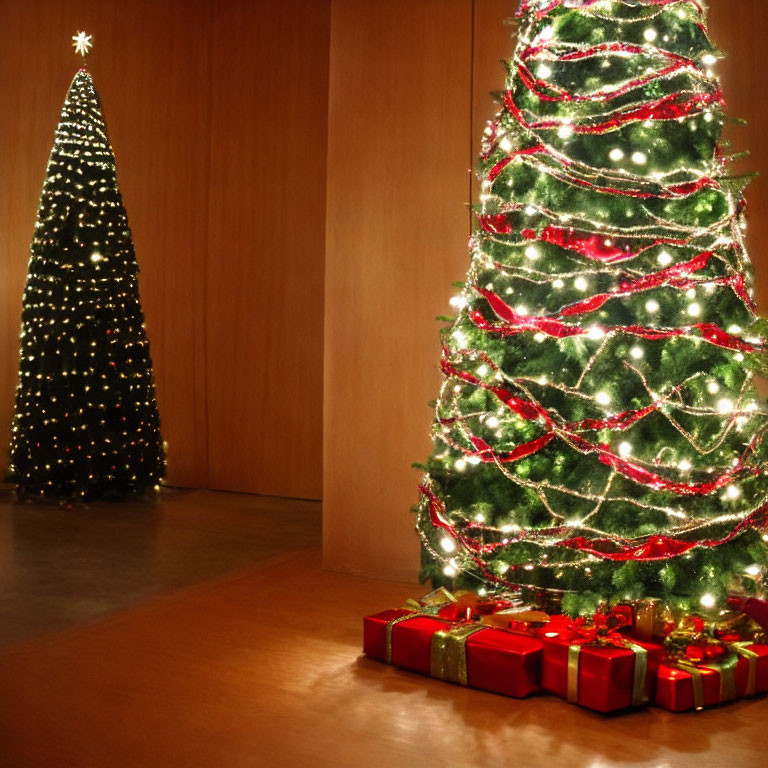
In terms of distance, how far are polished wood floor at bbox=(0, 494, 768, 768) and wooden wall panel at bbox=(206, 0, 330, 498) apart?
130 inches

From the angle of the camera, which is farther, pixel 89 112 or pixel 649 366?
pixel 89 112

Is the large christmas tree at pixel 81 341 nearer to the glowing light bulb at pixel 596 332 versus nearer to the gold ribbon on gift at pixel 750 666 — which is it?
the glowing light bulb at pixel 596 332

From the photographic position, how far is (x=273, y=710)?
340cm

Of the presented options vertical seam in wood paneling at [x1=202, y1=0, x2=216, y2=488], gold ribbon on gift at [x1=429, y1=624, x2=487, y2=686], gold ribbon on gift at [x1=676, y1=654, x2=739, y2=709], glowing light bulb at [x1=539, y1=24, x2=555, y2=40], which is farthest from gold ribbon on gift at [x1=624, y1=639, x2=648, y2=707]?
vertical seam in wood paneling at [x1=202, y1=0, x2=216, y2=488]

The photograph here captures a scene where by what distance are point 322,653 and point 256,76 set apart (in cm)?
538

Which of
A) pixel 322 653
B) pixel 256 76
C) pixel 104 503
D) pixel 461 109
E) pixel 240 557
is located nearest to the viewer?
pixel 322 653

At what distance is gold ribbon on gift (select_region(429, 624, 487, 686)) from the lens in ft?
12.0

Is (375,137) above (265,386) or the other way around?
above

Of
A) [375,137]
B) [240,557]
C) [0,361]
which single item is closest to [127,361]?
[0,361]

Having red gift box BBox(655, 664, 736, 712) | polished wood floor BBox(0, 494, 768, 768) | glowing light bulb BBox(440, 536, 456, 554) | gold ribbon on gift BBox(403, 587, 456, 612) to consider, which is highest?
glowing light bulb BBox(440, 536, 456, 554)

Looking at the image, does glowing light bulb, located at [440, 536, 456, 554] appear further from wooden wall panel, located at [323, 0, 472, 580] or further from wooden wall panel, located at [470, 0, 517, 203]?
wooden wall panel, located at [470, 0, 517, 203]

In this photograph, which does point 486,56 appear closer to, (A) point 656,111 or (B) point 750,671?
(A) point 656,111

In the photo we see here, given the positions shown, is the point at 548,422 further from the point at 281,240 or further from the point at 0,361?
the point at 0,361

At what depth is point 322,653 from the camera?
13.3 ft
